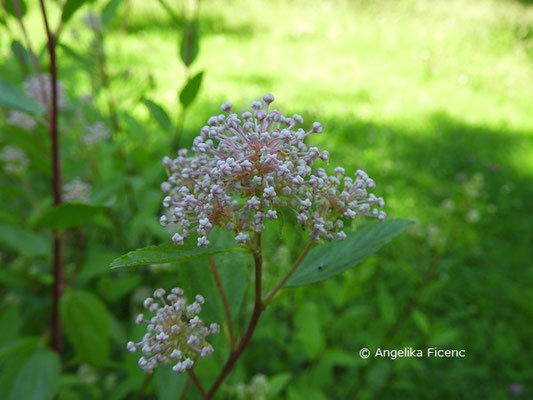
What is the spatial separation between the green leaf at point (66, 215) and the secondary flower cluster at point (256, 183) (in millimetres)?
345

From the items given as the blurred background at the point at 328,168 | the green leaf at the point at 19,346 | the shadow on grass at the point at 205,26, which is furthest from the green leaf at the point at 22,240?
the shadow on grass at the point at 205,26

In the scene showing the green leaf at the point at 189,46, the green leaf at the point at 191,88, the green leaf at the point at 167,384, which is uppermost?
the green leaf at the point at 189,46

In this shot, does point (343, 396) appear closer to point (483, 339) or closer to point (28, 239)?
point (483, 339)

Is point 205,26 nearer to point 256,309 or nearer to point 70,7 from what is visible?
point 70,7

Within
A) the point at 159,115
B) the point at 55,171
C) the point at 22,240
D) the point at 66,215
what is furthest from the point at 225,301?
the point at 22,240

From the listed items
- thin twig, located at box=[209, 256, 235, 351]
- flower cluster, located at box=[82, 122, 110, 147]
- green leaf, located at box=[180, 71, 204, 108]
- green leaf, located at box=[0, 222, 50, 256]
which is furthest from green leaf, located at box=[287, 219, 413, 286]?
flower cluster, located at box=[82, 122, 110, 147]

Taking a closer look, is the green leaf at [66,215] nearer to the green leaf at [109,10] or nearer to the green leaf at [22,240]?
the green leaf at [22,240]

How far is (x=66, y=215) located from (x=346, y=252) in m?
0.71

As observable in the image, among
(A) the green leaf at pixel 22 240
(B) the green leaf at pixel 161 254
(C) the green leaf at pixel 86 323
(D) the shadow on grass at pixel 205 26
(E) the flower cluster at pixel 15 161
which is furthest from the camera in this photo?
(D) the shadow on grass at pixel 205 26

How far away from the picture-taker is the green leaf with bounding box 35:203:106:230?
3.81 ft

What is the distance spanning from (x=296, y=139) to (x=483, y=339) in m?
2.77

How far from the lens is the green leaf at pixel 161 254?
31.1 inches

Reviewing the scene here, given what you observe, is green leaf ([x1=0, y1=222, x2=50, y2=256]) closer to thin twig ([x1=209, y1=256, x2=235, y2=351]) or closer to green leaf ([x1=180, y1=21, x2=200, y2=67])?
green leaf ([x1=180, y1=21, x2=200, y2=67])

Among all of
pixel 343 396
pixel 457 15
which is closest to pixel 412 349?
pixel 343 396
